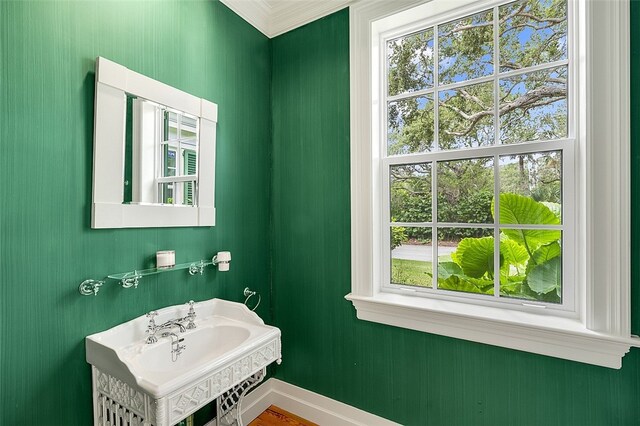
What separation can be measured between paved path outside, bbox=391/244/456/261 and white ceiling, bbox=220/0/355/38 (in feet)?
4.94

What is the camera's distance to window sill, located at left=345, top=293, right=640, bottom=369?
1.25 metres

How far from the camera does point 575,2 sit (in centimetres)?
142

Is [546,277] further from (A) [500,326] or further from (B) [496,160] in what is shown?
(B) [496,160]

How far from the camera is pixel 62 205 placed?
1178 millimetres

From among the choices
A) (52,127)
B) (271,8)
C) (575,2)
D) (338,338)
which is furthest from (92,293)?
(575,2)

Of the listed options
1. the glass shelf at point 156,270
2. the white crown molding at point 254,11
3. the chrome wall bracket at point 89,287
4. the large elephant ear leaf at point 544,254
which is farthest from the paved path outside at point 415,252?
the white crown molding at point 254,11

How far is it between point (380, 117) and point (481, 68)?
58 centimetres

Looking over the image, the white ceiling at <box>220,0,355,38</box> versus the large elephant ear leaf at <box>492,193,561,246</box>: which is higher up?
the white ceiling at <box>220,0,355,38</box>

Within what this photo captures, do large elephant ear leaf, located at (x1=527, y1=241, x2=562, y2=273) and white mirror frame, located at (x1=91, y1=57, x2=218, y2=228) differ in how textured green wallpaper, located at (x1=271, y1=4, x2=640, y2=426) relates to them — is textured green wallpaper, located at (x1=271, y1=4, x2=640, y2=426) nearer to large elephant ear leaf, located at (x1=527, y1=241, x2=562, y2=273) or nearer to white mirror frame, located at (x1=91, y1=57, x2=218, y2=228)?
large elephant ear leaf, located at (x1=527, y1=241, x2=562, y2=273)

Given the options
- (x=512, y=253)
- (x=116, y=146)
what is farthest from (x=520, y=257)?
(x=116, y=146)

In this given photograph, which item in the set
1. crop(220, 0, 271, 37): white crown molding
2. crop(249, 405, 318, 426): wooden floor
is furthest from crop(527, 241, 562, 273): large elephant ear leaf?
crop(220, 0, 271, 37): white crown molding

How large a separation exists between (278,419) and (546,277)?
1.78 metres

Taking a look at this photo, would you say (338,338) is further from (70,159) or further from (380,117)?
(70,159)

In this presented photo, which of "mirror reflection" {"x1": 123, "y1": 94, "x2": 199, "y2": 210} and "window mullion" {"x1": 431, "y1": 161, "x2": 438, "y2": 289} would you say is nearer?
"mirror reflection" {"x1": 123, "y1": 94, "x2": 199, "y2": 210}
